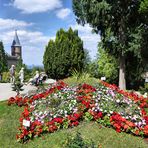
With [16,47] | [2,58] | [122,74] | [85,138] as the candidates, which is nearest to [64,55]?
[122,74]

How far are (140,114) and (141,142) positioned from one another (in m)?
1.56

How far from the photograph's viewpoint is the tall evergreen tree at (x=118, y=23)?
25.9 meters

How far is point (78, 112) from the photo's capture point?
11219 mm

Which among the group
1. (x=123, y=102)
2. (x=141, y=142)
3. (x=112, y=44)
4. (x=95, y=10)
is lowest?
(x=141, y=142)

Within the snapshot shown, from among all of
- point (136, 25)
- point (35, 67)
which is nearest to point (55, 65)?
point (136, 25)

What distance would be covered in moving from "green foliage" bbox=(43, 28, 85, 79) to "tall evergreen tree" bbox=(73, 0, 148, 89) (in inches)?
135

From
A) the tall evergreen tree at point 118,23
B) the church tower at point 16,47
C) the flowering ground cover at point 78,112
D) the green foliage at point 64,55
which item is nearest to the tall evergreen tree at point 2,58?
the green foliage at point 64,55

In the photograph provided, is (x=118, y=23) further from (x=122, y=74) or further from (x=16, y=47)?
(x=16, y=47)

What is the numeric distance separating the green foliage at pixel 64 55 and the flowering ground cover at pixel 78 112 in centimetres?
1731

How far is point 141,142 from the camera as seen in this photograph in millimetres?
10227

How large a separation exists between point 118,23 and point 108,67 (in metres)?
10.8

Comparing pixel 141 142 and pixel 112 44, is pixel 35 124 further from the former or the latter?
pixel 112 44

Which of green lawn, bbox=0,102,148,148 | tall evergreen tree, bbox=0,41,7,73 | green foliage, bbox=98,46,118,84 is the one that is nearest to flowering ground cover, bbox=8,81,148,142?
green lawn, bbox=0,102,148,148

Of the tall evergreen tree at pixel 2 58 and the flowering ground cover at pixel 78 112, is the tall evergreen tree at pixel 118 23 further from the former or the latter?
the tall evergreen tree at pixel 2 58
